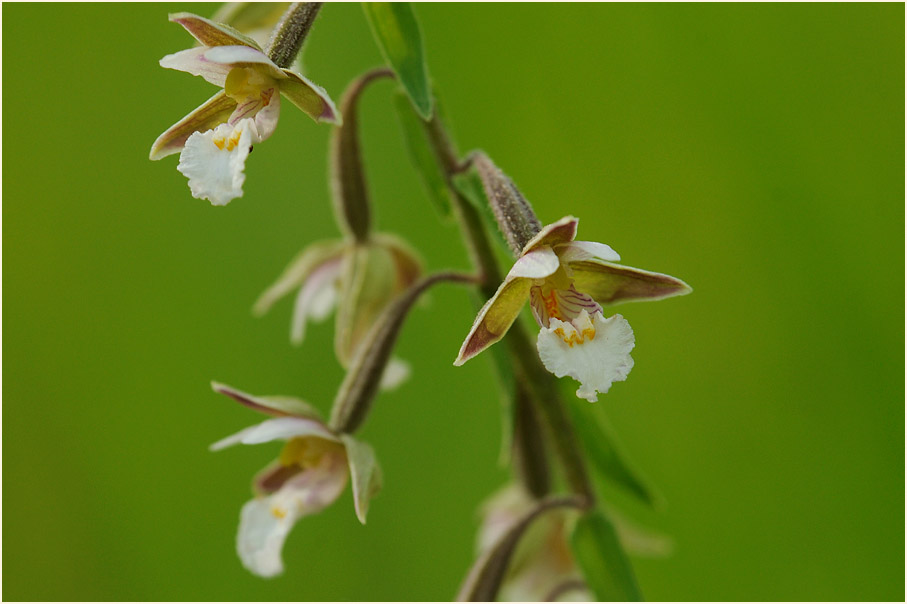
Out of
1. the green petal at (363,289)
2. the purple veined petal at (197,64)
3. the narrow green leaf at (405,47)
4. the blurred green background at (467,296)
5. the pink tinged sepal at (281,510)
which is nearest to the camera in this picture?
the purple veined petal at (197,64)

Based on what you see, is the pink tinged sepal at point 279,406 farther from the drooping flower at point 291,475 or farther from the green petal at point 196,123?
the green petal at point 196,123

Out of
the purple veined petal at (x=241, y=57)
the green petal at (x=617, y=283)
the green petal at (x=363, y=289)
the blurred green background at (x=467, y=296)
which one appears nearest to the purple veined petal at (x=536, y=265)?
the green petal at (x=617, y=283)

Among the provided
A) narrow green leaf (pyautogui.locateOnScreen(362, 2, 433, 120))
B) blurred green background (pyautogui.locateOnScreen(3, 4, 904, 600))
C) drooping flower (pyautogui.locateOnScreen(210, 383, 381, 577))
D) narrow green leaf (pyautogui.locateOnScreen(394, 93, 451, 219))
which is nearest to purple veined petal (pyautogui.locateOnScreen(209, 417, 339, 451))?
drooping flower (pyautogui.locateOnScreen(210, 383, 381, 577))

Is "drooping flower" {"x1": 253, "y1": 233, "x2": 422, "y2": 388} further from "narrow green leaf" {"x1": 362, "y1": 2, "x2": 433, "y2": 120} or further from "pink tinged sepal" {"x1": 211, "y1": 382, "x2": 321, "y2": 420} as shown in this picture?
"narrow green leaf" {"x1": 362, "y1": 2, "x2": 433, "y2": 120}

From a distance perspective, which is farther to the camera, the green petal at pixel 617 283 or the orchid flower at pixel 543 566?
the orchid flower at pixel 543 566

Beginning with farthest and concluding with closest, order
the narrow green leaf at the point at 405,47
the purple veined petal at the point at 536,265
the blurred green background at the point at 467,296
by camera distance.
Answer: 1. the blurred green background at the point at 467,296
2. the narrow green leaf at the point at 405,47
3. the purple veined petal at the point at 536,265

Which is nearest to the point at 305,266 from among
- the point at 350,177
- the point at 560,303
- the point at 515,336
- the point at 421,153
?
the point at 350,177

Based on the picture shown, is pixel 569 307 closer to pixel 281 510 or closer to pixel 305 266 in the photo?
pixel 281 510

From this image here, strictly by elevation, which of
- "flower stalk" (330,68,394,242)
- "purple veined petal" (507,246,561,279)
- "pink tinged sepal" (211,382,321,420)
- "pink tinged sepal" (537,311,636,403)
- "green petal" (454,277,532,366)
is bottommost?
"pink tinged sepal" (211,382,321,420)

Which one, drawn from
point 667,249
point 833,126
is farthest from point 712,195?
point 833,126
